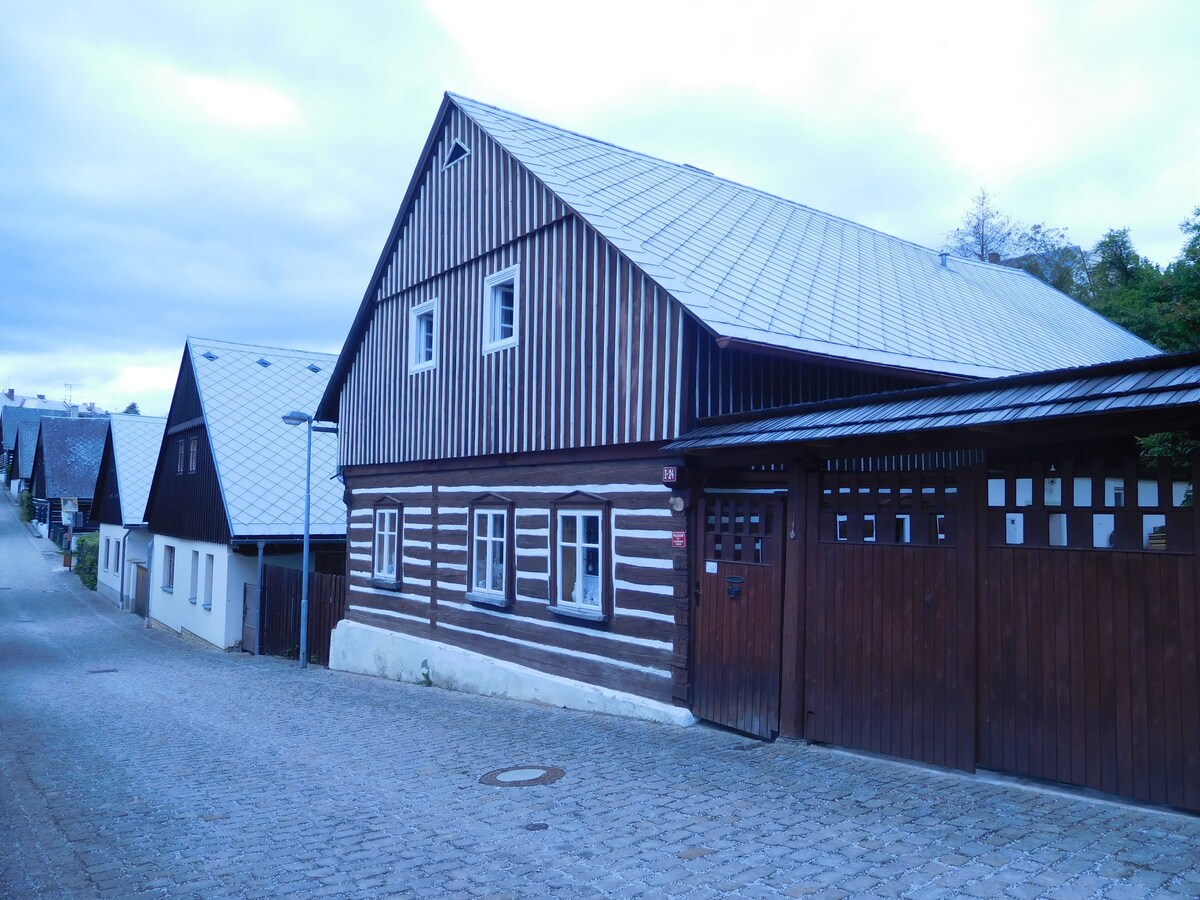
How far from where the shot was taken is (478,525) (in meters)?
14.8

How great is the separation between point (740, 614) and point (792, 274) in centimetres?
575

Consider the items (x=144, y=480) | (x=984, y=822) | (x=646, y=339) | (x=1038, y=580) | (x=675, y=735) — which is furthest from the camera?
(x=144, y=480)

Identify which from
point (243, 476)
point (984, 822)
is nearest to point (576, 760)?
point (984, 822)

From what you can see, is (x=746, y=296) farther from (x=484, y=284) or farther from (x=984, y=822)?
(x=984, y=822)

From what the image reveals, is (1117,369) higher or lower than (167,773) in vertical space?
higher

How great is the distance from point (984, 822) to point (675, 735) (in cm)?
390

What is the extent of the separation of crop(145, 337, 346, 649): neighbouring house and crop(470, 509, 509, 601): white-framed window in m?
7.31

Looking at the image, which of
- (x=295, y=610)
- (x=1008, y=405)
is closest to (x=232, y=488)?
(x=295, y=610)

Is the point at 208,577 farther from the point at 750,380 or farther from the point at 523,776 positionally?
the point at 523,776

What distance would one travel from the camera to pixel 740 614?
938cm

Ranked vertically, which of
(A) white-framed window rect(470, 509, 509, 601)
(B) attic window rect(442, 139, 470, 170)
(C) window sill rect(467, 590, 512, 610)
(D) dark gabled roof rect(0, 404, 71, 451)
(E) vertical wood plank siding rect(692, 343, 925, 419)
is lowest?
(C) window sill rect(467, 590, 512, 610)

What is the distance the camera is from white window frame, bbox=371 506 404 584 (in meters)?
17.2

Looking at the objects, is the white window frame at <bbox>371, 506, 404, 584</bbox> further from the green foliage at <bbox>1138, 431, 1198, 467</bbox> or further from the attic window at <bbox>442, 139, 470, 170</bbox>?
the green foliage at <bbox>1138, 431, 1198, 467</bbox>

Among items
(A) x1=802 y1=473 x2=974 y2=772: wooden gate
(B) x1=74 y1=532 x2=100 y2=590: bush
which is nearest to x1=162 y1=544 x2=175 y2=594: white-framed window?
(B) x1=74 y1=532 x2=100 y2=590: bush
